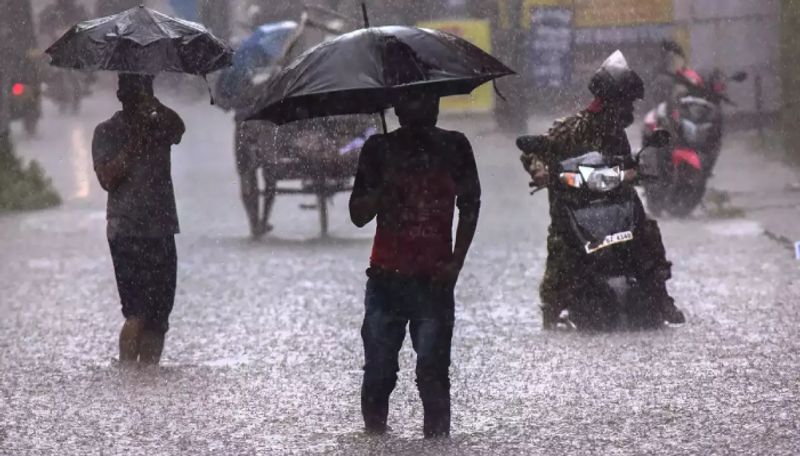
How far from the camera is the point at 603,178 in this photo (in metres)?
11.3

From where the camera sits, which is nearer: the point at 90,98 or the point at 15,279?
the point at 15,279

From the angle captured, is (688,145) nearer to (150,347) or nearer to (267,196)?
(267,196)

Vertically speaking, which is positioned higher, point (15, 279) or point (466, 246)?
point (466, 246)

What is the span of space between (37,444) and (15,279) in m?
7.31

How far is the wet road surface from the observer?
26.3 feet

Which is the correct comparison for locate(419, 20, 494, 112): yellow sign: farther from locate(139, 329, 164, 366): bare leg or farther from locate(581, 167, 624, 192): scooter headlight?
locate(139, 329, 164, 366): bare leg

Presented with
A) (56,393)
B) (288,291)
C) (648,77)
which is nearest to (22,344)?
(56,393)

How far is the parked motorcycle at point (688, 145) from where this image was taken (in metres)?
18.8

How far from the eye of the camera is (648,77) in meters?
25.6

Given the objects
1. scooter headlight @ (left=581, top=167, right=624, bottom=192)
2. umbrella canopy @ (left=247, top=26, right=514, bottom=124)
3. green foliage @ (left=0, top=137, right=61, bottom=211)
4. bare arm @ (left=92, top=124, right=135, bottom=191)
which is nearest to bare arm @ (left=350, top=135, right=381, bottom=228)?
umbrella canopy @ (left=247, top=26, right=514, bottom=124)

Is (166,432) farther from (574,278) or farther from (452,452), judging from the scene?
(574,278)

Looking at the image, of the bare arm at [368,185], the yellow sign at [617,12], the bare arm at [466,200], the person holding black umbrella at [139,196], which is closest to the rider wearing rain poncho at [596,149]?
the person holding black umbrella at [139,196]

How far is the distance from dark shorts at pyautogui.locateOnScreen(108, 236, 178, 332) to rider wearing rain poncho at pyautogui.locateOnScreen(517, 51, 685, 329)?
2311 millimetres

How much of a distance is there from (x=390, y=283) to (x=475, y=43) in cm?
2115
